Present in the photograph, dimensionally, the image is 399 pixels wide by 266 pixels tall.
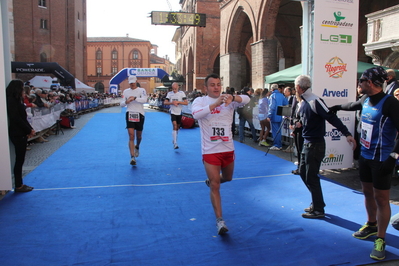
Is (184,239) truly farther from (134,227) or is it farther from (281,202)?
(281,202)

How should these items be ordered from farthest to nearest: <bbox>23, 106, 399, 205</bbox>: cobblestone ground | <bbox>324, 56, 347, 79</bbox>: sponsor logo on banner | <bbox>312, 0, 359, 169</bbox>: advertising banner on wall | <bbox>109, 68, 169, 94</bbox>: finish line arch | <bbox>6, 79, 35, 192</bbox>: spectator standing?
<bbox>109, 68, 169, 94</bbox>: finish line arch → <bbox>324, 56, 347, 79</bbox>: sponsor logo on banner → <bbox>312, 0, 359, 169</bbox>: advertising banner on wall → <bbox>23, 106, 399, 205</bbox>: cobblestone ground → <bbox>6, 79, 35, 192</bbox>: spectator standing

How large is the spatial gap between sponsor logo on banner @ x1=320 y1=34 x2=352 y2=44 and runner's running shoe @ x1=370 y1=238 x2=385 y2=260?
14.5 ft

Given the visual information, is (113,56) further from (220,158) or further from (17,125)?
(220,158)

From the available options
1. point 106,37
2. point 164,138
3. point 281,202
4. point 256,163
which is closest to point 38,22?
point 164,138

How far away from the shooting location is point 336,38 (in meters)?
6.80

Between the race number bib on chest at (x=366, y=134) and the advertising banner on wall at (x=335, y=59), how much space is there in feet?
9.90

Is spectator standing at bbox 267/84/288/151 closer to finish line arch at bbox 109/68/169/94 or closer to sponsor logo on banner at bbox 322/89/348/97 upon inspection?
sponsor logo on banner at bbox 322/89/348/97

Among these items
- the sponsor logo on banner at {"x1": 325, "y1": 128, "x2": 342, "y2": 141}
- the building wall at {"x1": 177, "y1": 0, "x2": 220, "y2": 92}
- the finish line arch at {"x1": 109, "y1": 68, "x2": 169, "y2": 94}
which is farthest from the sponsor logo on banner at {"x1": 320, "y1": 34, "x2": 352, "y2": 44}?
the building wall at {"x1": 177, "y1": 0, "x2": 220, "y2": 92}

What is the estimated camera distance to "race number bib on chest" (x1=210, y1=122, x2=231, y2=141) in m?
4.05

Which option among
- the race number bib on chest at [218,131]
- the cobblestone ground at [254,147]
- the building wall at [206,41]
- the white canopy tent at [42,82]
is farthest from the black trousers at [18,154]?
the building wall at [206,41]

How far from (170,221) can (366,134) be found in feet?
8.56

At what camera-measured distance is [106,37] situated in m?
86.9

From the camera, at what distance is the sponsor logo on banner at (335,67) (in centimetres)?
676

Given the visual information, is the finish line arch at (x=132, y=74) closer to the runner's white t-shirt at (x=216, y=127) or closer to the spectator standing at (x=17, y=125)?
the spectator standing at (x=17, y=125)
